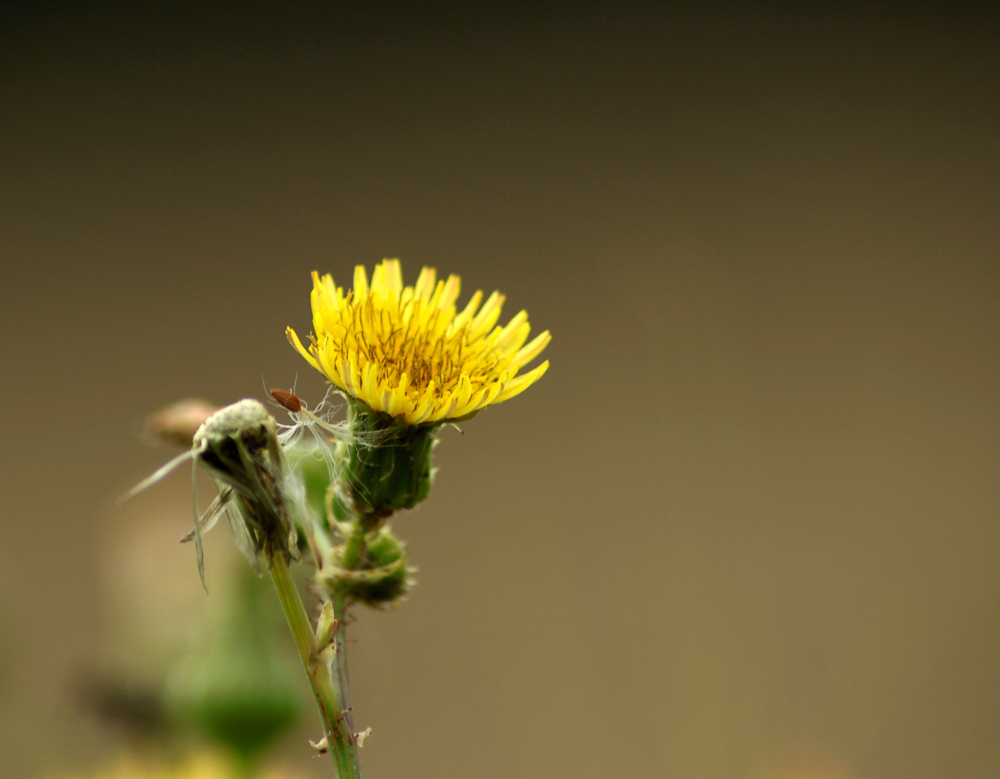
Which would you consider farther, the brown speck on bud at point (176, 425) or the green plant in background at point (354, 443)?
the brown speck on bud at point (176, 425)

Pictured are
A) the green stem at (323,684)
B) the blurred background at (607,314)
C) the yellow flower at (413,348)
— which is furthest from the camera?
the blurred background at (607,314)

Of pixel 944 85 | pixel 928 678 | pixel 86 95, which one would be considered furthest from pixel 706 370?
pixel 86 95

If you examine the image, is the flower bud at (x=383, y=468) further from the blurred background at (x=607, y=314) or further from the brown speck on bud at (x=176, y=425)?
the blurred background at (x=607, y=314)

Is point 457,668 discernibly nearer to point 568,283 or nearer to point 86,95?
point 568,283

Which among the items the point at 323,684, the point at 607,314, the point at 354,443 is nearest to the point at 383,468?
the point at 354,443

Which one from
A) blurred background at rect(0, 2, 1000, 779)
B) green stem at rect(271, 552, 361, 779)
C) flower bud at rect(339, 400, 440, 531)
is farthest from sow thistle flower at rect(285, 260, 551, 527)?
blurred background at rect(0, 2, 1000, 779)

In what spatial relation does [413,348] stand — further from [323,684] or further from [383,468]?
[323,684]

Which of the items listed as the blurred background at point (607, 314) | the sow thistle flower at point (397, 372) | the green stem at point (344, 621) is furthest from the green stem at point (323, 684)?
the blurred background at point (607, 314)
